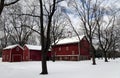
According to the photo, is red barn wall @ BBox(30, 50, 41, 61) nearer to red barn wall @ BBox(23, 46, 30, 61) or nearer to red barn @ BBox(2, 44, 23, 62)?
red barn wall @ BBox(23, 46, 30, 61)

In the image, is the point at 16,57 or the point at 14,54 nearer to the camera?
the point at 14,54

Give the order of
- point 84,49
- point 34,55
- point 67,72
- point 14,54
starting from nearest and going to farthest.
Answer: point 67,72 → point 14,54 → point 84,49 → point 34,55

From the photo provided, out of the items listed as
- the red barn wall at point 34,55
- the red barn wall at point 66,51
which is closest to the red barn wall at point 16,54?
the red barn wall at point 34,55

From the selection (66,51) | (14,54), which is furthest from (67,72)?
(66,51)

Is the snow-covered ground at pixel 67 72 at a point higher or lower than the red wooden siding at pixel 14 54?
lower

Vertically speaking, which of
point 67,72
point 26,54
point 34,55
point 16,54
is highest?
point 16,54

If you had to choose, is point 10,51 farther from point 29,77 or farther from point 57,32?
point 29,77

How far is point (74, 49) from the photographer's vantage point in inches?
1970

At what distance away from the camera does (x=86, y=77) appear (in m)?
14.4

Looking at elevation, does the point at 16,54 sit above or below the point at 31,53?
below

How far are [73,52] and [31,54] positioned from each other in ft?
43.5

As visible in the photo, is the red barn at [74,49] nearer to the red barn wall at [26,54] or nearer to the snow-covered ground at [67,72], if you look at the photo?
the red barn wall at [26,54]

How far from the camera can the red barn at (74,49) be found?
49.2 meters

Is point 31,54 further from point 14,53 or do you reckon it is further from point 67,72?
point 67,72
